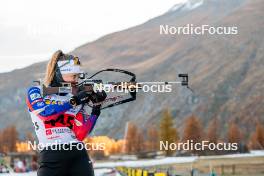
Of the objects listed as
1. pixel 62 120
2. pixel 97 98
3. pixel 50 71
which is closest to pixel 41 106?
pixel 62 120

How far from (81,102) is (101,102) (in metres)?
0.40

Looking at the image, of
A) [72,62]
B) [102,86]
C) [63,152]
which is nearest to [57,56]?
[72,62]

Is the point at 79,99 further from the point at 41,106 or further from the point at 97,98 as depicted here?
the point at 41,106

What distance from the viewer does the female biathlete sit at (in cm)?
652

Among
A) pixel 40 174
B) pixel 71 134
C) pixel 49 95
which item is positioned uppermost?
pixel 49 95

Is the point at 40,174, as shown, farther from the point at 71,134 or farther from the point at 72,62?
the point at 72,62

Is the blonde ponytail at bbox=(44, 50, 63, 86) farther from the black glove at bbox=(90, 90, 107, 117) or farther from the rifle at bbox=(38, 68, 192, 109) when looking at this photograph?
the black glove at bbox=(90, 90, 107, 117)

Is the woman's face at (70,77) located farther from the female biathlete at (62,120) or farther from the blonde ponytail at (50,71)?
the blonde ponytail at (50,71)

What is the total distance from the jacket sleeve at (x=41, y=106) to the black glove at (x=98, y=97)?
31 centimetres

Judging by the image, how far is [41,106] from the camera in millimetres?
6680

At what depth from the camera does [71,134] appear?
6.75 metres

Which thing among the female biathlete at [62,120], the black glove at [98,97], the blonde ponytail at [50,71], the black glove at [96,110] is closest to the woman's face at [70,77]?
the female biathlete at [62,120]

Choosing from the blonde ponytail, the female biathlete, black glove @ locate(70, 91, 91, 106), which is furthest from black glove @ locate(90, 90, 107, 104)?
the blonde ponytail

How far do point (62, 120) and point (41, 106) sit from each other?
277mm
